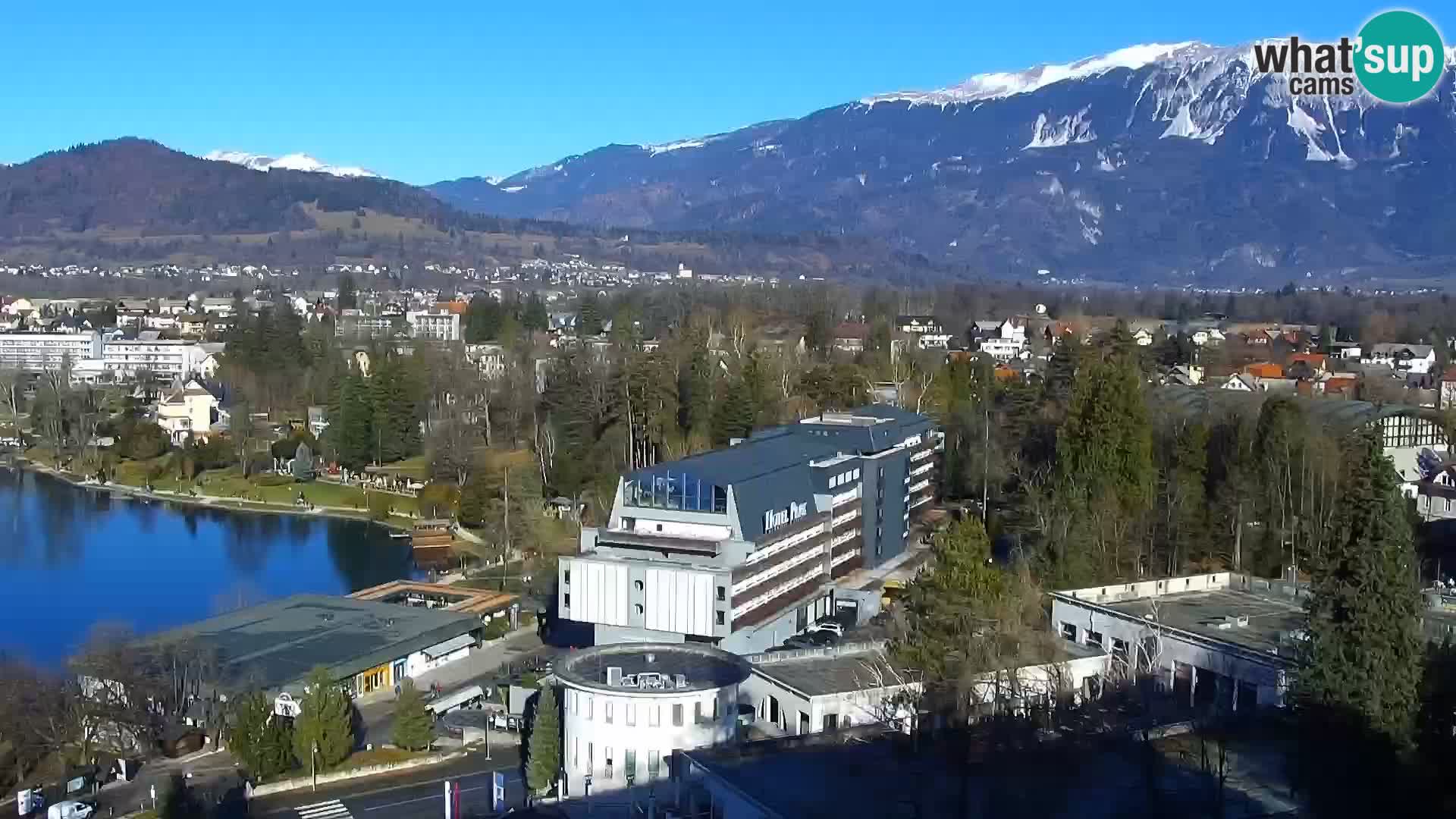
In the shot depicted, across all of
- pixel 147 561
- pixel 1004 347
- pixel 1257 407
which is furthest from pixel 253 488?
pixel 1004 347

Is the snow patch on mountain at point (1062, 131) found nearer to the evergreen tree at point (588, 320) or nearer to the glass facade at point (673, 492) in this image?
the evergreen tree at point (588, 320)

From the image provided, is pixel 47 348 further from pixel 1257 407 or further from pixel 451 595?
pixel 1257 407

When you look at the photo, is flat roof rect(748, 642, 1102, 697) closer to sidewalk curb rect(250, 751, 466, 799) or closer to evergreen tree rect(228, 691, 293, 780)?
sidewalk curb rect(250, 751, 466, 799)

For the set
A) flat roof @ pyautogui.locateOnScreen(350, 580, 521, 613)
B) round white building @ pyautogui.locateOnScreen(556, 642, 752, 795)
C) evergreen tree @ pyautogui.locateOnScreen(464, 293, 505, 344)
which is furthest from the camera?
evergreen tree @ pyautogui.locateOnScreen(464, 293, 505, 344)

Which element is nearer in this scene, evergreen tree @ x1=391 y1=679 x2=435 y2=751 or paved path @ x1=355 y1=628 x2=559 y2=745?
evergreen tree @ x1=391 y1=679 x2=435 y2=751

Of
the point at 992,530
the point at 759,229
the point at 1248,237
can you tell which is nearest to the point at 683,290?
the point at 992,530

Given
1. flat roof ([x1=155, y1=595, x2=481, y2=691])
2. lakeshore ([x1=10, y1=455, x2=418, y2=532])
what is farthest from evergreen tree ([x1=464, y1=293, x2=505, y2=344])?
flat roof ([x1=155, y1=595, x2=481, y2=691])

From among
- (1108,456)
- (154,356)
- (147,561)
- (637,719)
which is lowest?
(147,561)

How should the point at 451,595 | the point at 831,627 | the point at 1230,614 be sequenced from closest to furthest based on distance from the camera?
1. the point at 1230,614
2. the point at 831,627
3. the point at 451,595
